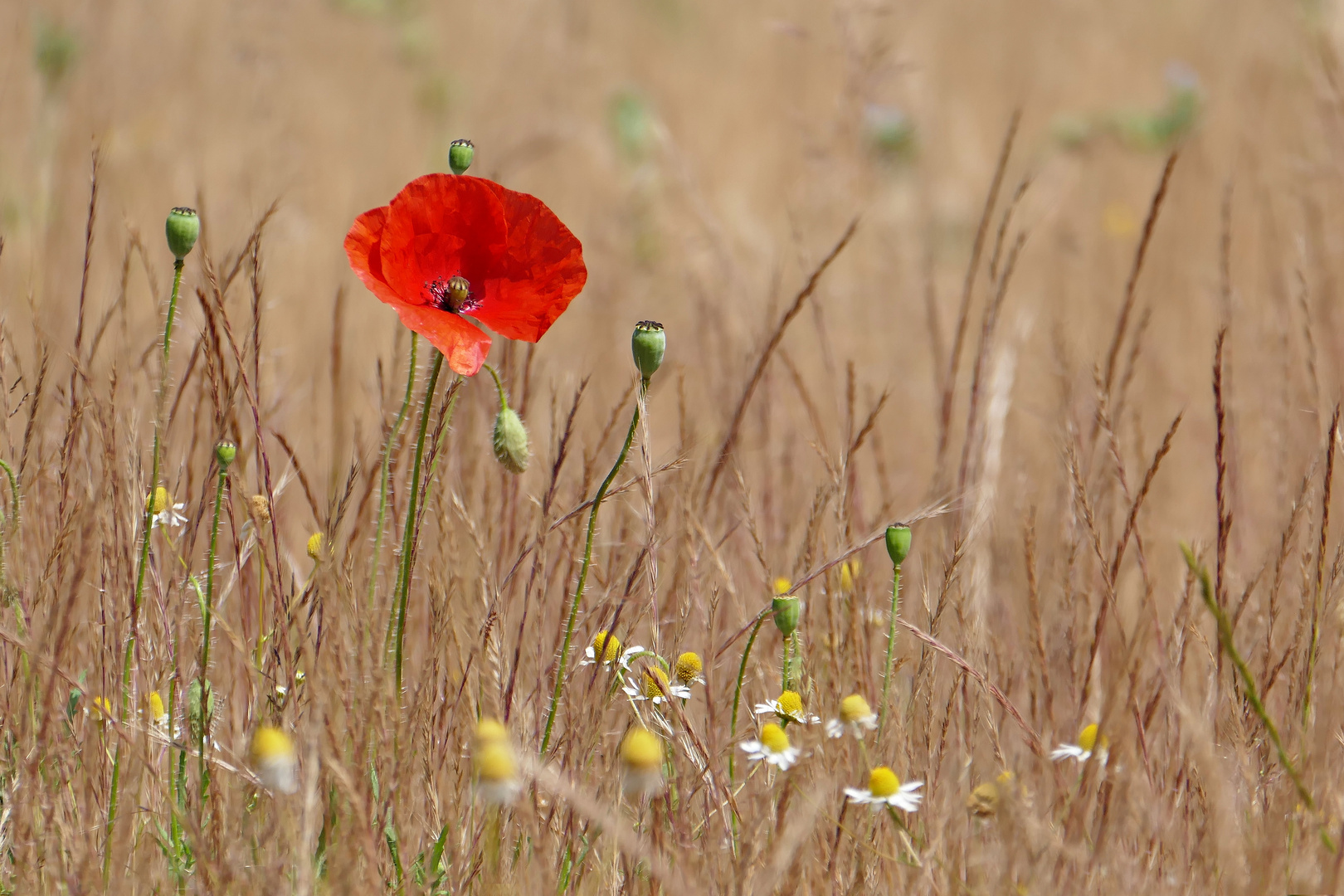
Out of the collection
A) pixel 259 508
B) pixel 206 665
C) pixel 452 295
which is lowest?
pixel 206 665

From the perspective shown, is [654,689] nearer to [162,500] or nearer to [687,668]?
[687,668]

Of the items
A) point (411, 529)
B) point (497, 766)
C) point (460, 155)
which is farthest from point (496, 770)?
point (460, 155)

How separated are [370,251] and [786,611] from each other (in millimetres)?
433

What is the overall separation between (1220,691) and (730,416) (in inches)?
35.1

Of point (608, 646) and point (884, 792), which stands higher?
point (608, 646)

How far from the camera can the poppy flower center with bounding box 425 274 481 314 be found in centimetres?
98

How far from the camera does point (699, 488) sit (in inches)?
53.2

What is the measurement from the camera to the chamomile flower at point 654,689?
0.98 m

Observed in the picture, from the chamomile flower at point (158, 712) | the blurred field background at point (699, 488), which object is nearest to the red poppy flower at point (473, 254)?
the blurred field background at point (699, 488)

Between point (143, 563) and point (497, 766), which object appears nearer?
point (497, 766)

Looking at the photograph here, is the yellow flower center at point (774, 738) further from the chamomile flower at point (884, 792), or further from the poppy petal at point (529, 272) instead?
the poppy petal at point (529, 272)

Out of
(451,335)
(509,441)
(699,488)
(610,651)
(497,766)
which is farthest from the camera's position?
(699,488)

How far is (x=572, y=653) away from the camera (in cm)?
119

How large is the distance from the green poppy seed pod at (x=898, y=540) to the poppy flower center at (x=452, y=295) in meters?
0.39
